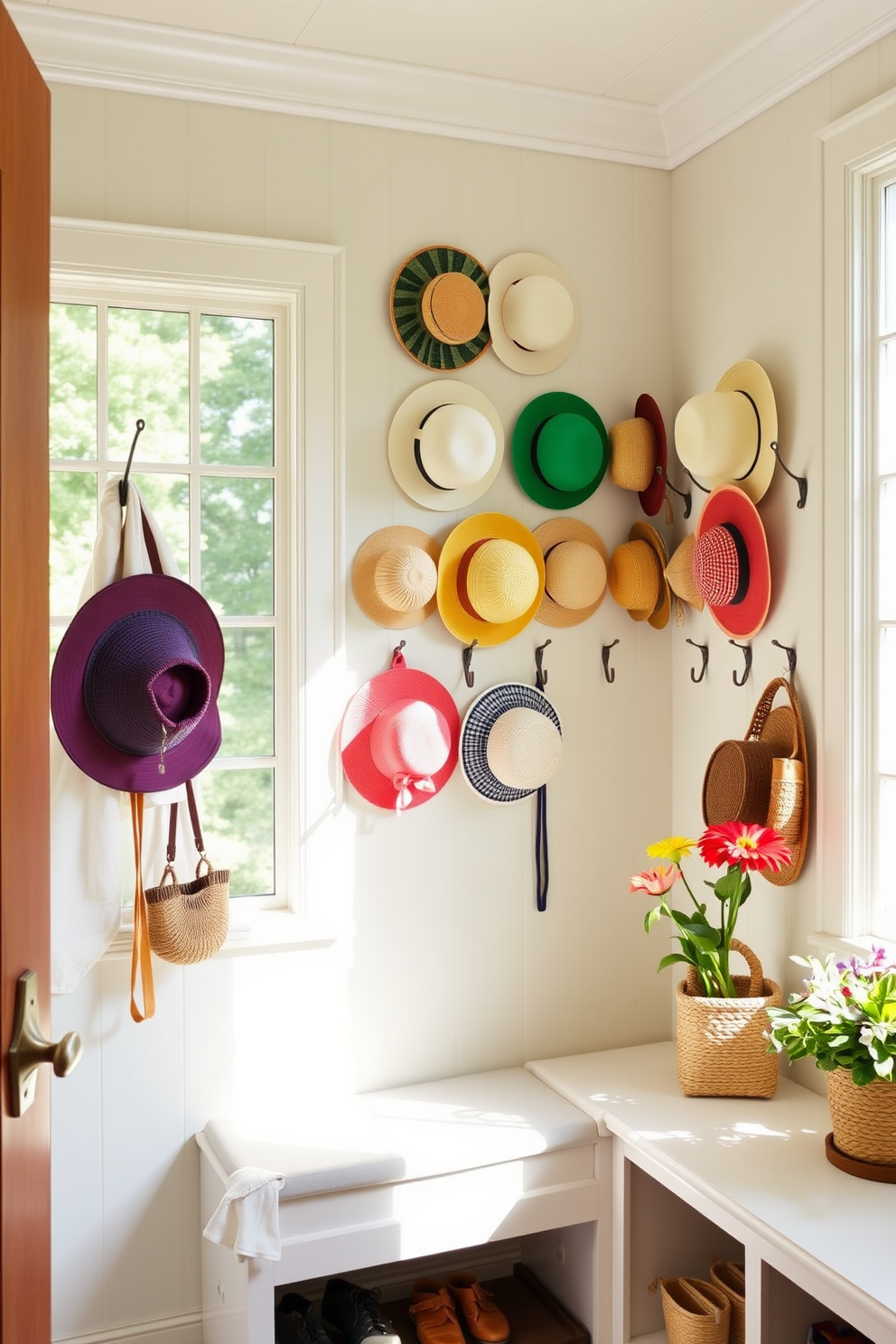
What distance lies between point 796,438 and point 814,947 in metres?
1.04

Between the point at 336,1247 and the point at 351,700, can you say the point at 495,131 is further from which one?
the point at 336,1247

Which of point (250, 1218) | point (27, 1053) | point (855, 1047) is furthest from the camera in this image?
point (250, 1218)

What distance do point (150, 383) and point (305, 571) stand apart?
0.51m

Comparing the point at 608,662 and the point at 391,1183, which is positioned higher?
the point at 608,662

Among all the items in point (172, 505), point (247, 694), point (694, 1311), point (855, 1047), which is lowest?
→ point (694, 1311)

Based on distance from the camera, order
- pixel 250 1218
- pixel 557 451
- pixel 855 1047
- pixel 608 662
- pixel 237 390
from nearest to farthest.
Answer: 1. pixel 855 1047
2. pixel 250 1218
3. pixel 237 390
4. pixel 557 451
5. pixel 608 662

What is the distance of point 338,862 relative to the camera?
8.27ft

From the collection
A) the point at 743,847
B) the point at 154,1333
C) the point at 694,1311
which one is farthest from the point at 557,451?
the point at 154,1333

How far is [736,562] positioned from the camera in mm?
2438

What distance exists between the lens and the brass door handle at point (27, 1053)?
3.52 ft

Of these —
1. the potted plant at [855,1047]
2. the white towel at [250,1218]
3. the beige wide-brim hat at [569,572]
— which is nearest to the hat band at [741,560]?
the beige wide-brim hat at [569,572]

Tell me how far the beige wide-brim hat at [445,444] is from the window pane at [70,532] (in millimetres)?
644

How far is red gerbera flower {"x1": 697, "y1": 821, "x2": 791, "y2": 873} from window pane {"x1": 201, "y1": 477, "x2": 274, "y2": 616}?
41.6 inches

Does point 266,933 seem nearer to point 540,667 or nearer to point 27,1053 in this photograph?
point 540,667
